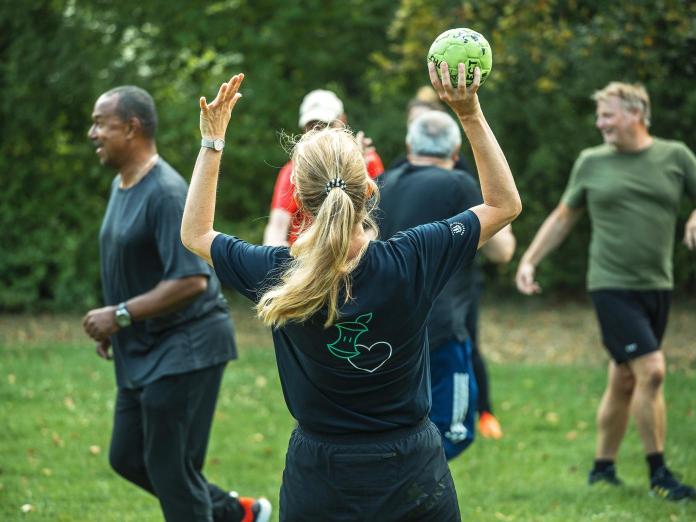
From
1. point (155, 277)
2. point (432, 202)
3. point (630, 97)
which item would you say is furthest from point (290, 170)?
point (630, 97)

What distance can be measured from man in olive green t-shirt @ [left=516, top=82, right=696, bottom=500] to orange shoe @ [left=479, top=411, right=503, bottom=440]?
4.27 feet

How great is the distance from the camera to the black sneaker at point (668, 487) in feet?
20.4

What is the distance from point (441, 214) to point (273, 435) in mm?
3208

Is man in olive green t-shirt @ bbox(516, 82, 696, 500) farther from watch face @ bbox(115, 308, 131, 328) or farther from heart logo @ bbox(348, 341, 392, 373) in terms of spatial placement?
heart logo @ bbox(348, 341, 392, 373)

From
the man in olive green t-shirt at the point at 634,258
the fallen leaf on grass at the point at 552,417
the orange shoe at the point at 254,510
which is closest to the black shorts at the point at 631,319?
the man in olive green t-shirt at the point at 634,258

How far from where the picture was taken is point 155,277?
495 cm

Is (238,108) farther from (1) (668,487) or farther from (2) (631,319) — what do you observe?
(1) (668,487)

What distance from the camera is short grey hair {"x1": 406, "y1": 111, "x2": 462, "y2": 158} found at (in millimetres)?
5641

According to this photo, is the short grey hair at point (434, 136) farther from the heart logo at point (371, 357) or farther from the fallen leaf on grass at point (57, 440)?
the fallen leaf on grass at point (57, 440)

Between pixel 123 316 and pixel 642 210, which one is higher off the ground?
pixel 642 210

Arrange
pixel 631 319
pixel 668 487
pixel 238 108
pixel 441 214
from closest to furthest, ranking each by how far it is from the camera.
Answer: pixel 441 214 < pixel 668 487 < pixel 631 319 < pixel 238 108

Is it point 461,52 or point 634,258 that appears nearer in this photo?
point 461,52

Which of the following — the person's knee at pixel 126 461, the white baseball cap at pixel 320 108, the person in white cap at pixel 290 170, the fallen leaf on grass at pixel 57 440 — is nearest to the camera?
the person's knee at pixel 126 461

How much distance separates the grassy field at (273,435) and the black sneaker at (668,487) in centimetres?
9
